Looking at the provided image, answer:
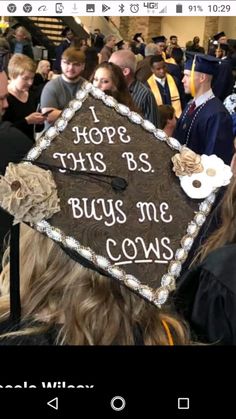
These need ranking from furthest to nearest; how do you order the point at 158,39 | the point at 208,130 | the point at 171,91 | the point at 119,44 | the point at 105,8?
1. the point at 158,39
2. the point at 119,44
3. the point at 171,91
4. the point at 208,130
5. the point at 105,8

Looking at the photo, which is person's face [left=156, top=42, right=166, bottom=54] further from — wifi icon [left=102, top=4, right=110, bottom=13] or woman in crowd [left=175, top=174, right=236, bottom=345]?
woman in crowd [left=175, top=174, right=236, bottom=345]

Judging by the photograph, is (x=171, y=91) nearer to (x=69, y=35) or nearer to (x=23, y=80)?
(x=23, y=80)

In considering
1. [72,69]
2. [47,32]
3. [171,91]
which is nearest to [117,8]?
[72,69]

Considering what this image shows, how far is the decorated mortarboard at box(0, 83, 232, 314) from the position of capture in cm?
80

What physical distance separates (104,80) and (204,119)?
14.8 inches

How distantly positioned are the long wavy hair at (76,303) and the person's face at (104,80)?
1557 millimetres

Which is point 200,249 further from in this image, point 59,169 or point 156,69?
point 156,69

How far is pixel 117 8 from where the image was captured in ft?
3.82

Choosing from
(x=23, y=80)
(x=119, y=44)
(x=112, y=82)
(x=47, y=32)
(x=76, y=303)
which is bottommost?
(x=47, y=32)

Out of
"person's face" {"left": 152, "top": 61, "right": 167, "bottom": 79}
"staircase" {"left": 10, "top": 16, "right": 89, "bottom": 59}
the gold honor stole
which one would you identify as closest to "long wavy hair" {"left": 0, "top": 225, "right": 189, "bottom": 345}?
the gold honor stole

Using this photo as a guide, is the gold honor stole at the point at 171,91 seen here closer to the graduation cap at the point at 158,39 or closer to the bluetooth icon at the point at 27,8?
the graduation cap at the point at 158,39

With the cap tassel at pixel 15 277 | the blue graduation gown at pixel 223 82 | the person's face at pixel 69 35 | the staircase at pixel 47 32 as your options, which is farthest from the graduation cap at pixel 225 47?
the cap tassel at pixel 15 277

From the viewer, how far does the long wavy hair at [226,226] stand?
0.98 meters
